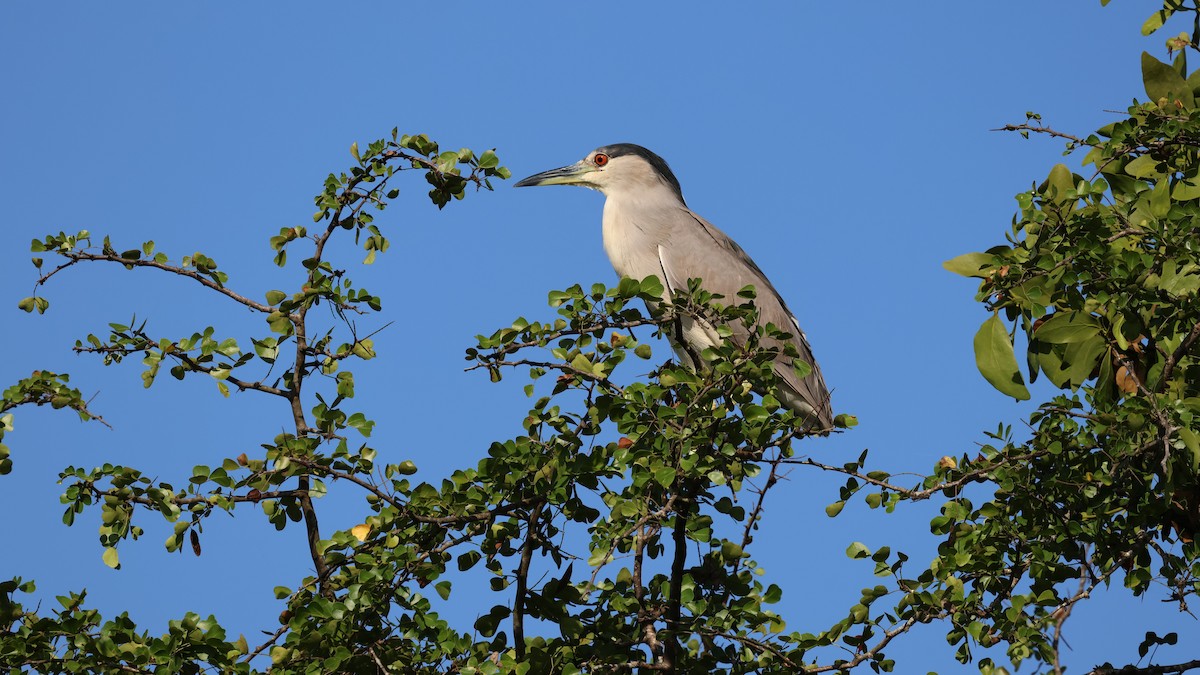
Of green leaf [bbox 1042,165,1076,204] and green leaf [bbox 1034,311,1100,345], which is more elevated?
green leaf [bbox 1042,165,1076,204]

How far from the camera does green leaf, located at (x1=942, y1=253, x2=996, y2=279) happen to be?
10.4ft

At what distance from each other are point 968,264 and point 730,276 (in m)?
3.11

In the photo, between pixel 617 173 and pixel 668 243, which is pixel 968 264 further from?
pixel 617 173

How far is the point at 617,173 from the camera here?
6.93 meters

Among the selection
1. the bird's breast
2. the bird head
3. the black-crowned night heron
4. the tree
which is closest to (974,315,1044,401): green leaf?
the tree

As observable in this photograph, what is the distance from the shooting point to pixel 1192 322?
9.78 feet

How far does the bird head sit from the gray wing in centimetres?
33

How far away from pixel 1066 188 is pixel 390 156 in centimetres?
192

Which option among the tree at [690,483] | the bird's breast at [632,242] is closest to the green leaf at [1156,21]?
the tree at [690,483]

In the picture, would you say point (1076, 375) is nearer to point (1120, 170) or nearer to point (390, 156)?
point (1120, 170)

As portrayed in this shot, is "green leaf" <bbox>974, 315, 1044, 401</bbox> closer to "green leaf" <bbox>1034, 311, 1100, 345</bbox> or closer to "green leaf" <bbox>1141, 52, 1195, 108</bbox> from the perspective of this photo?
"green leaf" <bbox>1034, 311, 1100, 345</bbox>

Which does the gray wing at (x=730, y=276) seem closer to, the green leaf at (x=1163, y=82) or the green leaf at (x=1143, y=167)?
the green leaf at (x=1143, y=167)

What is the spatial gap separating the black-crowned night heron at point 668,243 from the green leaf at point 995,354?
8.39ft

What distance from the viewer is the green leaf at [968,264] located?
3156mm
